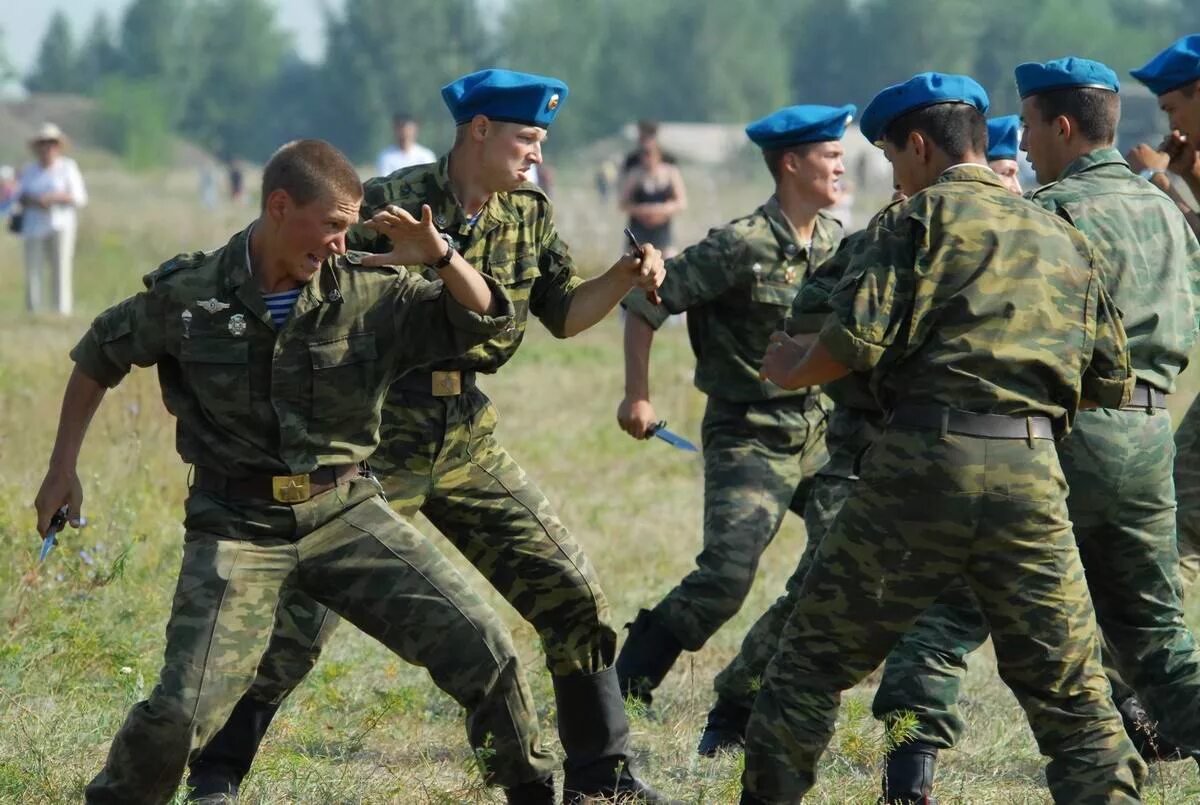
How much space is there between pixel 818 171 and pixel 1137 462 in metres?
1.93

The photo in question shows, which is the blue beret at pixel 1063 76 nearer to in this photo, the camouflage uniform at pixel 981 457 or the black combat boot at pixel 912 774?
the camouflage uniform at pixel 981 457

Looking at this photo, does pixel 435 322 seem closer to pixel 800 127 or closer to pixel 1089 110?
pixel 1089 110

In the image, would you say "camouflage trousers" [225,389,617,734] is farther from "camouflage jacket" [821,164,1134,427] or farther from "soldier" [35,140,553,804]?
"camouflage jacket" [821,164,1134,427]

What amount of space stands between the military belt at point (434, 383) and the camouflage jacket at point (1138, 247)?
1.67 meters

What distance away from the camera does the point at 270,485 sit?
450 cm

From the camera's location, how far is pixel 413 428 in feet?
17.0

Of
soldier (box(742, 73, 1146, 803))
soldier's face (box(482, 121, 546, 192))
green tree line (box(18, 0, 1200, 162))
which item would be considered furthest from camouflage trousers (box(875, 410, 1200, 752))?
green tree line (box(18, 0, 1200, 162))

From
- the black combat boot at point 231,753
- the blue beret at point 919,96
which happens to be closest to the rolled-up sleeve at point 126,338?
the black combat boot at point 231,753

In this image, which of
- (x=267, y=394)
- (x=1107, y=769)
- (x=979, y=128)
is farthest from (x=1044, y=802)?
(x=267, y=394)

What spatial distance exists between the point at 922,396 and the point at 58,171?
1528cm

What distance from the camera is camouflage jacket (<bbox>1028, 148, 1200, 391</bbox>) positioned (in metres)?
4.92

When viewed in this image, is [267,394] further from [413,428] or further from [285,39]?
[285,39]

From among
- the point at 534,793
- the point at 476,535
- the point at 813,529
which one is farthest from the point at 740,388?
the point at 534,793

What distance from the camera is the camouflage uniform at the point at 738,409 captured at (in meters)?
6.25
